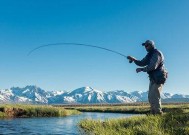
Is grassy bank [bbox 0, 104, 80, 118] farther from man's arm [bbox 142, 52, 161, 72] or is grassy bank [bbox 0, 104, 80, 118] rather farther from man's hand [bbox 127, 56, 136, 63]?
man's arm [bbox 142, 52, 161, 72]

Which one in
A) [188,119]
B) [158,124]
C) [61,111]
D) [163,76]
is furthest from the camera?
[61,111]

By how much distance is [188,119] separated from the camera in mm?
10961

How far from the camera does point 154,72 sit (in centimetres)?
1204

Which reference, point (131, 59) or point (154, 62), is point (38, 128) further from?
point (154, 62)

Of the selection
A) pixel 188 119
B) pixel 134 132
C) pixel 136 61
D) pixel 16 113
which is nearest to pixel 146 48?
pixel 136 61

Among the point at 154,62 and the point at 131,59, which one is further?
the point at 131,59

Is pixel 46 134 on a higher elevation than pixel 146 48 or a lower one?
lower

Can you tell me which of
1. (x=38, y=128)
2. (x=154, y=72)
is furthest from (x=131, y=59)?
(x=38, y=128)

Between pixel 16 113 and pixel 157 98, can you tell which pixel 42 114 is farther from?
pixel 157 98

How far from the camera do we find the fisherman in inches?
466

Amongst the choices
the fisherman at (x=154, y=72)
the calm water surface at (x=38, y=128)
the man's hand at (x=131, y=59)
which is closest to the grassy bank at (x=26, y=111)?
the calm water surface at (x=38, y=128)

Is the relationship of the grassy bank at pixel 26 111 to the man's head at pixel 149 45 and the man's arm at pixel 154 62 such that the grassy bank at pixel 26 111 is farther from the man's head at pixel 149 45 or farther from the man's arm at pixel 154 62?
the man's arm at pixel 154 62

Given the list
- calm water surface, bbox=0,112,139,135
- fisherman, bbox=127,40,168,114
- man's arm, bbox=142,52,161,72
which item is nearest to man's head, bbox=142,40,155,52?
fisherman, bbox=127,40,168,114

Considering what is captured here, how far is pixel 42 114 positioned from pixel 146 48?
86.8 feet
